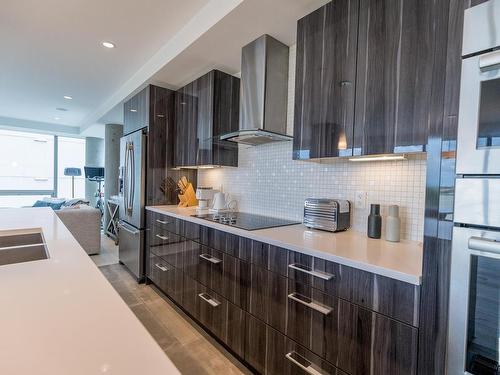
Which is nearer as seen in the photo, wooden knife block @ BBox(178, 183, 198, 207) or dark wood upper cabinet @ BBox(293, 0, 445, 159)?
dark wood upper cabinet @ BBox(293, 0, 445, 159)

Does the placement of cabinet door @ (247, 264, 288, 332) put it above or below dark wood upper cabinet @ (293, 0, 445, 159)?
below

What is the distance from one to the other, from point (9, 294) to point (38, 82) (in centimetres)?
443

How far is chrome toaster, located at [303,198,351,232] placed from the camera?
1.75m

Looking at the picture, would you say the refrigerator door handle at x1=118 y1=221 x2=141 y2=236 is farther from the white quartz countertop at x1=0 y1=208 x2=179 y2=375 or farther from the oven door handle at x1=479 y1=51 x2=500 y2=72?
the oven door handle at x1=479 y1=51 x2=500 y2=72

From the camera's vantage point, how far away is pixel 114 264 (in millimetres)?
3848

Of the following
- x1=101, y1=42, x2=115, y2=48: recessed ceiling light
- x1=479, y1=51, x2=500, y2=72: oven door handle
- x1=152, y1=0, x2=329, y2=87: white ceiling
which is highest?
x1=101, y1=42, x2=115, y2=48: recessed ceiling light

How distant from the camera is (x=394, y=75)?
135 cm

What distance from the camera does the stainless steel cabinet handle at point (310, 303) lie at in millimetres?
1260

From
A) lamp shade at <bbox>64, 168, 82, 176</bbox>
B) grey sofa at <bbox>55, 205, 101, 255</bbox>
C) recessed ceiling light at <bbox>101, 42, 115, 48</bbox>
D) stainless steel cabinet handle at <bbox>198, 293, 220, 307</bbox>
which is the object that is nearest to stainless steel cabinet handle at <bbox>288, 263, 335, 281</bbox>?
stainless steel cabinet handle at <bbox>198, 293, 220, 307</bbox>

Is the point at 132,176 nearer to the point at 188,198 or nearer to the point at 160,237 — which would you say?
the point at 188,198

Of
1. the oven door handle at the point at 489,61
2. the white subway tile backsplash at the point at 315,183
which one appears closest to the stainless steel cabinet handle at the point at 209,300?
the white subway tile backsplash at the point at 315,183

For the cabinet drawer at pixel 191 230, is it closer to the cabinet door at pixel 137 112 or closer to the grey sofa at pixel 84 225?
the cabinet door at pixel 137 112

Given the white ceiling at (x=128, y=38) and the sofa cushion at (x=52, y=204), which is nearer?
the white ceiling at (x=128, y=38)

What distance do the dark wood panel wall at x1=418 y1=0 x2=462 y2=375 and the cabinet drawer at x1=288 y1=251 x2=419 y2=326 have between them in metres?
0.06
